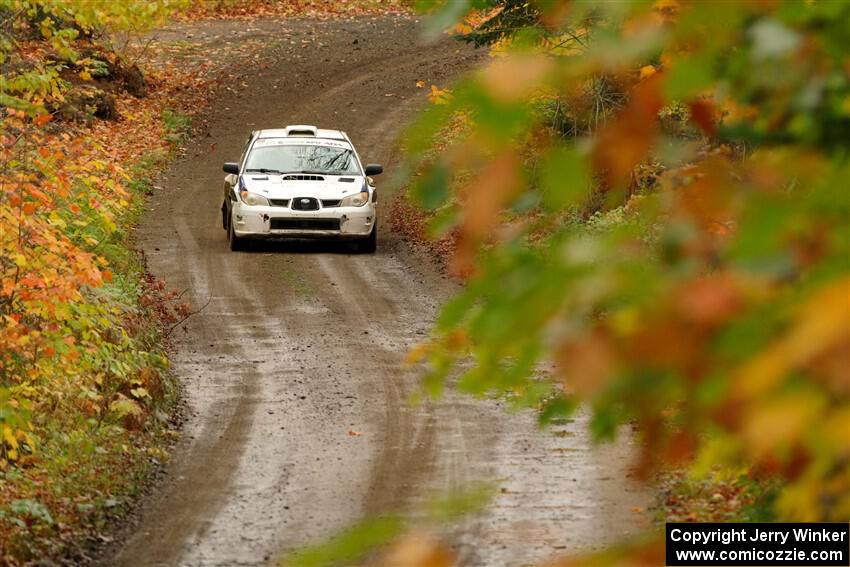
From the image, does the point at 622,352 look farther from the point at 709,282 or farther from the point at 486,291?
the point at 486,291

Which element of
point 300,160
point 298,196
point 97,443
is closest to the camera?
point 97,443

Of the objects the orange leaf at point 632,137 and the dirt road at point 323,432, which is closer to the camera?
the orange leaf at point 632,137

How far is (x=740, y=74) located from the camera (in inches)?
87.3

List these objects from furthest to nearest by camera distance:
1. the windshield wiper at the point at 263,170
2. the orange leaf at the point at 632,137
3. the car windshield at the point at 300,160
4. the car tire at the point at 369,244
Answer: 1. the car tire at the point at 369,244
2. the car windshield at the point at 300,160
3. the windshield wiper at the point at 263,170
4. the orange leaf at the point at 632,137

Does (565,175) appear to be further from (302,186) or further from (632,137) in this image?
(302,186)

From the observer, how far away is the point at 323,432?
422 inches

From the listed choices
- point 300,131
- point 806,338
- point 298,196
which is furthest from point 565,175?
point 300,131

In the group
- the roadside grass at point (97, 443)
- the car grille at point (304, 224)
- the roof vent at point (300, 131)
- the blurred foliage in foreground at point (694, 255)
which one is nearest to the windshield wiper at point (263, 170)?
the car grille at point (304, 224)

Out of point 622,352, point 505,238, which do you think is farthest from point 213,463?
point 622,352

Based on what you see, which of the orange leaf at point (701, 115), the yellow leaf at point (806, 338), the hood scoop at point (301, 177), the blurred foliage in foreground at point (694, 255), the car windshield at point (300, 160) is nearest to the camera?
the yellow leaf at point (806, 338)

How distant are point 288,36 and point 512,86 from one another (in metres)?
37.0

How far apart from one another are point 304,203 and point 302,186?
31 cm

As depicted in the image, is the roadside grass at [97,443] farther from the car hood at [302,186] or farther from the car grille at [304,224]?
the car hood at [302,186]

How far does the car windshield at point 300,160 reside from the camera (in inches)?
752
